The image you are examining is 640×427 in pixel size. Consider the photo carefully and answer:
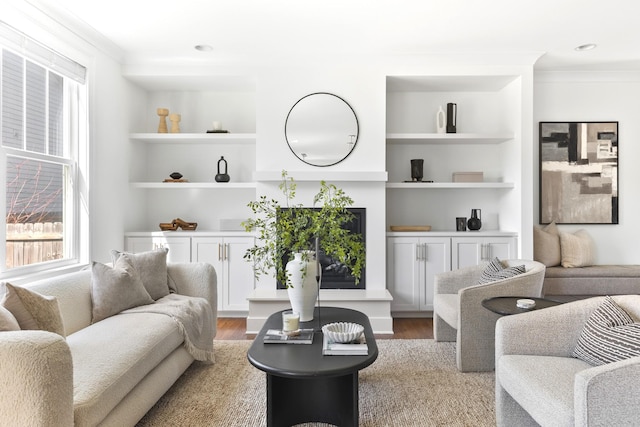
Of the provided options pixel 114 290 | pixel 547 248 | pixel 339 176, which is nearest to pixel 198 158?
pixel 339 176

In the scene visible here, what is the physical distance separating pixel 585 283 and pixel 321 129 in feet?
9.61

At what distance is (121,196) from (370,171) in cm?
242

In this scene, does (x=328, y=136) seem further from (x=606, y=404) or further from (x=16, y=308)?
(x=606, y=404)

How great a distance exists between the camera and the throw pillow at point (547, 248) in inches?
176

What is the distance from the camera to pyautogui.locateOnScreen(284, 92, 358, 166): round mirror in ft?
14.3

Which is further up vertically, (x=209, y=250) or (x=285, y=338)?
(x=209, y=250)

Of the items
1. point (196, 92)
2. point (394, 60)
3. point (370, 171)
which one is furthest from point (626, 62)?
point (196, 92)

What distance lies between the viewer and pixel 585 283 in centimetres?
430

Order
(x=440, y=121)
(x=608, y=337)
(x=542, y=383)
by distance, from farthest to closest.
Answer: (x=440, y=121) < (x=608, y=337) < (x=542, y=383)

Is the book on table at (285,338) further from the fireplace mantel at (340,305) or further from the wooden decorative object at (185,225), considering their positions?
the wooden decorative object at (185,225)

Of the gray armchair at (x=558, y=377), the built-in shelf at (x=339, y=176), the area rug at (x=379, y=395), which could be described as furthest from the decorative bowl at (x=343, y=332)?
the built-in shelf at (x=339, y=176)

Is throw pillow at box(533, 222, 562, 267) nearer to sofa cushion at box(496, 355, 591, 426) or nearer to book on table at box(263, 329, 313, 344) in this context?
sofa cushion at box(496, 355, 591, 426)

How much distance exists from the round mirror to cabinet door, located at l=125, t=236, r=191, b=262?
4.71 feet

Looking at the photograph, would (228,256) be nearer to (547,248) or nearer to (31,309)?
(31,309)
